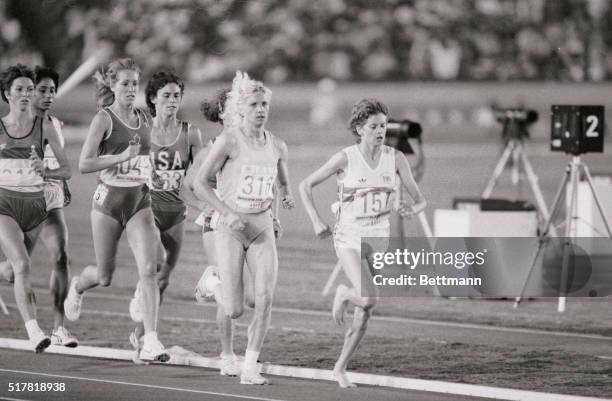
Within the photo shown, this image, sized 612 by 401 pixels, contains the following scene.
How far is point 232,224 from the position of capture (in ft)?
25.5

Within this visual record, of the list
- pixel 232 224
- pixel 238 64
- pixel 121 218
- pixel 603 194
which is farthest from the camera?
pixel 238 64

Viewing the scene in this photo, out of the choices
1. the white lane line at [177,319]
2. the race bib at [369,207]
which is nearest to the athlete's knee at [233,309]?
the race bib at [369,207]

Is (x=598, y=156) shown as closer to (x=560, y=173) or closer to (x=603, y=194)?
(x=560, y=173)

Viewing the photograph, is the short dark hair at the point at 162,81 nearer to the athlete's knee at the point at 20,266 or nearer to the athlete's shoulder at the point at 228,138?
the athlete's shoulder at the point at 228,138

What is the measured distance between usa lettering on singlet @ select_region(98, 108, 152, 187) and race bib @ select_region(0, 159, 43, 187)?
55cm

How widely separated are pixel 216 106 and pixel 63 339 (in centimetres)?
210

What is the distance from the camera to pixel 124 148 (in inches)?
341

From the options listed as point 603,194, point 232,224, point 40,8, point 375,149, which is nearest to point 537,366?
point 375,149

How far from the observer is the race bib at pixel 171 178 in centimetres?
892

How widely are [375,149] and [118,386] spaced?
2.27 m

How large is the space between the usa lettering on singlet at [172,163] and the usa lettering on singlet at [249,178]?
2.91 ft

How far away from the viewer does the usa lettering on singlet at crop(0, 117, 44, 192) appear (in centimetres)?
884

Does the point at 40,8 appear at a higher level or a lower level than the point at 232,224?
higher

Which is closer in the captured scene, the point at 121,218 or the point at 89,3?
the point at 121,218
